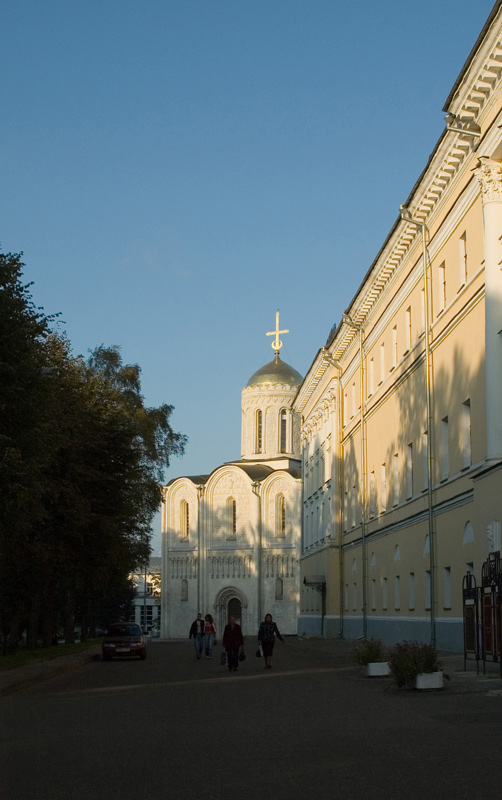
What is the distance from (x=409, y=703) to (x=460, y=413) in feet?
45.2

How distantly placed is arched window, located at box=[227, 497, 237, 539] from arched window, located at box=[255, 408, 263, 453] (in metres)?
5.95

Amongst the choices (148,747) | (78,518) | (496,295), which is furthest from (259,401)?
(148,747)

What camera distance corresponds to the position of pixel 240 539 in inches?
3359

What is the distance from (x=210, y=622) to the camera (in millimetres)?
36469

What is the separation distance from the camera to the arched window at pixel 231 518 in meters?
85.7

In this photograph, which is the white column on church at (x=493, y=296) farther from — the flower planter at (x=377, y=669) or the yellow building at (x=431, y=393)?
the flower planter at (x=377, y=669)

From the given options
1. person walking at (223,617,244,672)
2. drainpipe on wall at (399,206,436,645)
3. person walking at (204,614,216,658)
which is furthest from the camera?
person walking at (204,614,216,658)

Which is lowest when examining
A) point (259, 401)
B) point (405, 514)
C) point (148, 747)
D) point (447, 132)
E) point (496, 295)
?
point (148, 747)

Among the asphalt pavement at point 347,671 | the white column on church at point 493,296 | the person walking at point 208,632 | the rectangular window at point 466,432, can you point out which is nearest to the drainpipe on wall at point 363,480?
the asphalt pavement at point 347,671

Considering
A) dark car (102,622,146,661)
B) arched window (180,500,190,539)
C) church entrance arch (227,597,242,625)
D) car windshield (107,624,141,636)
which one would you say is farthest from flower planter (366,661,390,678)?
arched window (180,500,190,539)

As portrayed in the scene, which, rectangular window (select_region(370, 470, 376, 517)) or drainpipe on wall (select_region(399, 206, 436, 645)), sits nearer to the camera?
drainpipe on wall (select_region(399, 206, 436, 645))

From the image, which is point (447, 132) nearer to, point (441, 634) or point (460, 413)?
point (460, 413)

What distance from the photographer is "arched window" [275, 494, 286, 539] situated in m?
85.1

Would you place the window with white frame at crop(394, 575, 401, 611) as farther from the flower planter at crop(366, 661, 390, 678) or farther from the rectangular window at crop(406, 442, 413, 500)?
the flower planter at crop(366, 661, 390, 678)
